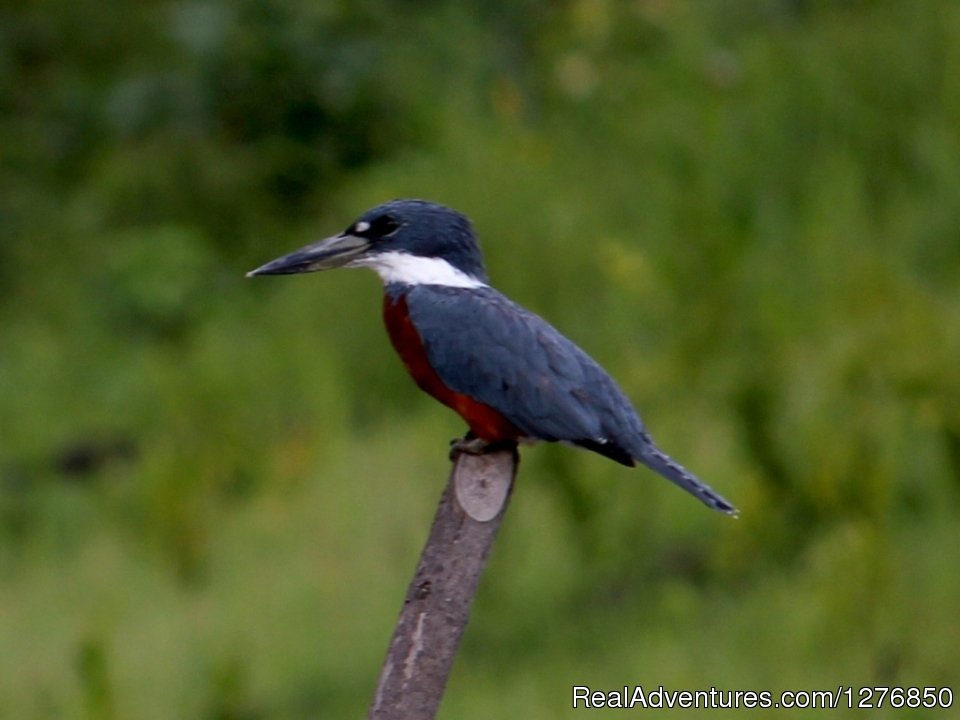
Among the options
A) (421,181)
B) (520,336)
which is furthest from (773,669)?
(421,181)

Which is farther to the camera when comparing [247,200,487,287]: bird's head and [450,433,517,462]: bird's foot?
[247,200,487,287]: bird's head

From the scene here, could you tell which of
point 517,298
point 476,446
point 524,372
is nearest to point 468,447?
point 476,446

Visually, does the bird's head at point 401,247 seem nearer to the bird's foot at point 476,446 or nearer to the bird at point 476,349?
the bird at point 476,349

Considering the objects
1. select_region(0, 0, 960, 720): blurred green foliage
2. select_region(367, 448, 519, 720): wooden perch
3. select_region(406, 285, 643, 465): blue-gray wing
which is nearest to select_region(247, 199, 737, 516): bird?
select_region(406, 285, 643, 465): blue-gray wing

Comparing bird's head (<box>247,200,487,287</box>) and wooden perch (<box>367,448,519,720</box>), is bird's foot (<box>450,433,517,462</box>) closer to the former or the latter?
wooden perch (<box>367,448,519,720</box>)

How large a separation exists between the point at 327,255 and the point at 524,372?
51 cm

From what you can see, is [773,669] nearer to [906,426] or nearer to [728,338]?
[906,426]

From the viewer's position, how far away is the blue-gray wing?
3443mm

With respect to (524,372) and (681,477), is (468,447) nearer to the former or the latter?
(524,372)

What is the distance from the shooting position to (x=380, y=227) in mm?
3652

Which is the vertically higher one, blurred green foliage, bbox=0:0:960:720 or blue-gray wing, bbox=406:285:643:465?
blurred green foliage, bbox=0:0:960:720

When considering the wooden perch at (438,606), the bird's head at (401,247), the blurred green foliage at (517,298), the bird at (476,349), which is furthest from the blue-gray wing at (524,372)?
the blurred green foliage at (517,298)

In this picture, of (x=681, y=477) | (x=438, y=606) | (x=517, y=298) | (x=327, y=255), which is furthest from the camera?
(x=517, y=298)

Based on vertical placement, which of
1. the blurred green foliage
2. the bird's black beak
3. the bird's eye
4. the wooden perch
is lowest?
the wooden perch
